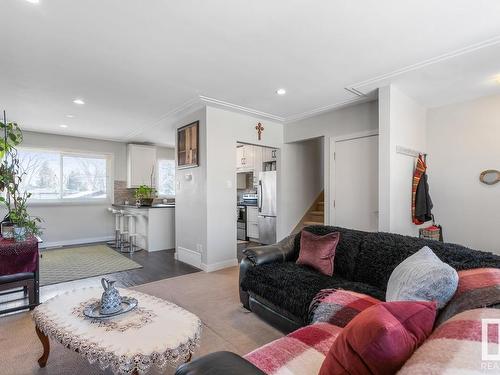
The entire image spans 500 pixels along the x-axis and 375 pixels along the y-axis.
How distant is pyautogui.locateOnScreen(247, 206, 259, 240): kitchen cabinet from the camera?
20.0ft

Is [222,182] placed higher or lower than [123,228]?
higher

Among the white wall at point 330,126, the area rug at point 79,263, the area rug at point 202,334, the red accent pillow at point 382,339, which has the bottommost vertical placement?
the area rug at point 202,334

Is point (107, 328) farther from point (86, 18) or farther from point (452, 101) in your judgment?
point (452, 101)

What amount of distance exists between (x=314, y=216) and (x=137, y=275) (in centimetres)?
346

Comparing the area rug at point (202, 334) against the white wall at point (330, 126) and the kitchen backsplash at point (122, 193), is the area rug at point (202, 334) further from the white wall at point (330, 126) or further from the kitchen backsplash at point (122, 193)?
the kitchen backsplash at point (122, 193)

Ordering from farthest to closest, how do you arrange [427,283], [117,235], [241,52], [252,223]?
[252,223]
[117,235]
[241,52]
[427,283]

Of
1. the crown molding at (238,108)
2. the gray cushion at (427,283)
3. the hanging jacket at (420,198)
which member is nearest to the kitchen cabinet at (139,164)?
the crown molding at (238,108)

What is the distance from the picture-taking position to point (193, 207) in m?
4.32

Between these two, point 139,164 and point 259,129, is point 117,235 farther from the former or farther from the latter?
point 259,129

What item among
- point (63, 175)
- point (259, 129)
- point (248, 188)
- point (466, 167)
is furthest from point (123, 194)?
point (466, 167)

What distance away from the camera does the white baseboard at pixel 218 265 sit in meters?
3.98

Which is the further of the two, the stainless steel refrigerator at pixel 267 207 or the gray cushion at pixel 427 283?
the stainless steel refrigerator at pixel 267 207

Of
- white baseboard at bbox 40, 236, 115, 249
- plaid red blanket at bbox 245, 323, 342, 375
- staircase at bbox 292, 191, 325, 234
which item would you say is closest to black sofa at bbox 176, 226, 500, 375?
plaid red blanket at bbox 245, 323, 342, 375

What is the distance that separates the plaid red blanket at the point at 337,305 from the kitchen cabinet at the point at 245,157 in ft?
15.5
